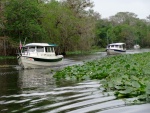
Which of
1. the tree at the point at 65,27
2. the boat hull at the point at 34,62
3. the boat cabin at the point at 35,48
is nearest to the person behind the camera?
the boat hull at the point at 34,62

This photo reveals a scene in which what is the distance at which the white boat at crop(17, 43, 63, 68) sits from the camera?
96.3 feet

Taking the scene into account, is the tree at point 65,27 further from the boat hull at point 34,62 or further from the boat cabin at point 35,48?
the boat hull at point 34,62

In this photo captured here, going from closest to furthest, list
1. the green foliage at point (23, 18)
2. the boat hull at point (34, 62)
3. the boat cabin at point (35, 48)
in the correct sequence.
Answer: the boat hull at point (34, 62), the boat cabin at point (35, 48), the green foliage at point (23, 18)

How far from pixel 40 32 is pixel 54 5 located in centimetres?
941

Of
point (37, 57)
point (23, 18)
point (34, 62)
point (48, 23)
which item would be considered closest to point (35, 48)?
point (37, 57)

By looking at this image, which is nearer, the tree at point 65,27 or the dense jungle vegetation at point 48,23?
the dense jungle vegetation at point 48,23

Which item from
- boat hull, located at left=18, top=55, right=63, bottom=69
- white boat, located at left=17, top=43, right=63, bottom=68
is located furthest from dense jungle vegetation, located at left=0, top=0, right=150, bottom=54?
boat hull, located at left=18, top=55, right=63, bottom=69

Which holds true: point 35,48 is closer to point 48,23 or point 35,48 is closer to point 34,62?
point 34,62

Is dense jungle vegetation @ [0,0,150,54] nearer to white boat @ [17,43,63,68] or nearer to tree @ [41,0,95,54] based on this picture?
tree @ [41,0,95,54]

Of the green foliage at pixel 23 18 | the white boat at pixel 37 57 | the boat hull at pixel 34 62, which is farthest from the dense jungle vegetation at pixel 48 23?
the boat hull at pixel 34 62

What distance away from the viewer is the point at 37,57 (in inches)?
1177

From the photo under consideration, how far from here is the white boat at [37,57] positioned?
29359 millimetres

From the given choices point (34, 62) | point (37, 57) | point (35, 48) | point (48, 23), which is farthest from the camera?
point (48, 23)

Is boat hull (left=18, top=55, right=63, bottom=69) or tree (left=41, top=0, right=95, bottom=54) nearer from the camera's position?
boat hull (left=18, top=55, right=63, bottom=69)
